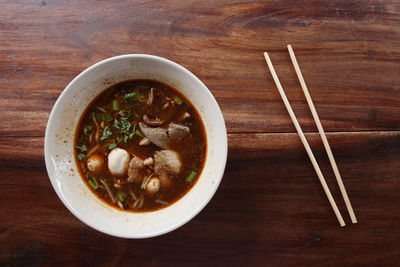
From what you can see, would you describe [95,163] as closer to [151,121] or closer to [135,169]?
[135,169]

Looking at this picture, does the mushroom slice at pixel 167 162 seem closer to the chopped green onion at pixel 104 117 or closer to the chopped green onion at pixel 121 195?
the chopped green onion at pixel 121 195

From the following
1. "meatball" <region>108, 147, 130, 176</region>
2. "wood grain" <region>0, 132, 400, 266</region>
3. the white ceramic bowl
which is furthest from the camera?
"wood grain" <region>0, 132, 400, 266</region>

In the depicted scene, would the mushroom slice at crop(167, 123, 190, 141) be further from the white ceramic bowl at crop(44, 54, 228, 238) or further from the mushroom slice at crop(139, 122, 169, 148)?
the white ceramic bowl at crop(44, 54, 228, 238)

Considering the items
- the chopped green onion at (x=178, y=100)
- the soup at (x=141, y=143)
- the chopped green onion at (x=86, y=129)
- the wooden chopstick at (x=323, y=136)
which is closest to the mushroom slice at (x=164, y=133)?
the soup at (x=141, y=143)

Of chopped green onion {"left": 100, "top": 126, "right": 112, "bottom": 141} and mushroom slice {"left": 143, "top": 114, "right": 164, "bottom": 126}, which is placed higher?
mushroom slice {"left": 143, "top": 114, "right": 164, "bottom": 126}

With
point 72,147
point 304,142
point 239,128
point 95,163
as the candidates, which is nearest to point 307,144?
point 304,142

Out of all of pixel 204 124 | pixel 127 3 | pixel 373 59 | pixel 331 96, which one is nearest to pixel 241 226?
pixel 204 124

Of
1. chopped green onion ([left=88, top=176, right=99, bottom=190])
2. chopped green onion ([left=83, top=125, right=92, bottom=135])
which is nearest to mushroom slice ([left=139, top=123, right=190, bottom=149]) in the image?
chopped green onion ([left=83, top=125, right=92, bottom=135])
